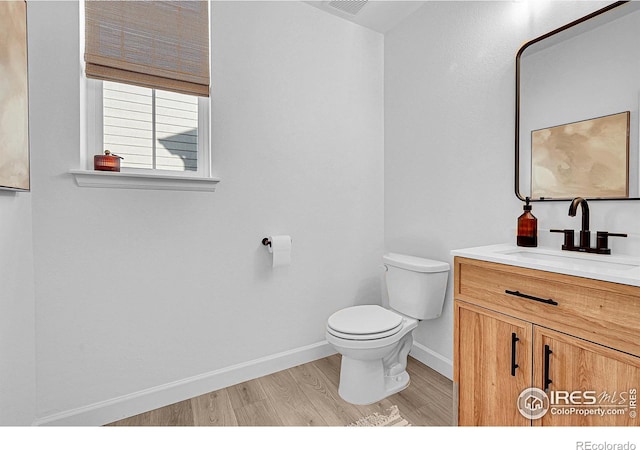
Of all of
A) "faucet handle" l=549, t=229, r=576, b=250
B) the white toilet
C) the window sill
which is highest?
the window sill

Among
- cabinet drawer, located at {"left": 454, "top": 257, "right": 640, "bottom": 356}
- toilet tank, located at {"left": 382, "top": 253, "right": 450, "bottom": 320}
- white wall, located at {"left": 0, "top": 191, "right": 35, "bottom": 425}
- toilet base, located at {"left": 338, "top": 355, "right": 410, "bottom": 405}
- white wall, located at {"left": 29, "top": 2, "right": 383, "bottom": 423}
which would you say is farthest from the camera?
toilet tank, located at {"left": 382, "top": 253, "right": 450, "bottom": 320}

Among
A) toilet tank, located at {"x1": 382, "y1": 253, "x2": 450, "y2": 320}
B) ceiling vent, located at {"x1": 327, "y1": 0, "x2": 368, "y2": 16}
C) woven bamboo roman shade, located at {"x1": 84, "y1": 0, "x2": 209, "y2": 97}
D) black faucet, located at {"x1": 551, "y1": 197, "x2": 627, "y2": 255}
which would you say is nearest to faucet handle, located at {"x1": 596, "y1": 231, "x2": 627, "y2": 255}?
black faucet, located at {"x1": 551, "y1": 197, "x2": 627, "y2": 255}

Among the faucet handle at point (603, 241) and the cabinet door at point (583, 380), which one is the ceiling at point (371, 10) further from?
the cabinet door at point (583, 380)

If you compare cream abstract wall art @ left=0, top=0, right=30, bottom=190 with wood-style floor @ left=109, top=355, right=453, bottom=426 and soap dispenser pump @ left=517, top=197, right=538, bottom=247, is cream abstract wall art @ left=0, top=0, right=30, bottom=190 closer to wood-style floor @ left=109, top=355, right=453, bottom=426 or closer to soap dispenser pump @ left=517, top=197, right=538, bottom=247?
wood-style floor @ left=109, top=355, right=453, bottom=426

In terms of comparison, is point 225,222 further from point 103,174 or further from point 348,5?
point 348,5

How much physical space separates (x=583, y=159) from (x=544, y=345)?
0.82 meters

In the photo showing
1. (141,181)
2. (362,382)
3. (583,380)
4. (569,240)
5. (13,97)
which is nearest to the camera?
(583,380)

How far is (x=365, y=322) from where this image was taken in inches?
69.5

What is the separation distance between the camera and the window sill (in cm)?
152

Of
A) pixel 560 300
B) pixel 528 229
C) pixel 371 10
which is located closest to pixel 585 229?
pixel 528 229

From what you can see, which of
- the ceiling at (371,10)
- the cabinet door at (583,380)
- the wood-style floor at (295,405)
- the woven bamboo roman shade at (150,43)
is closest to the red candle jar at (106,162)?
the woven bamboo roman shade at (150,43)

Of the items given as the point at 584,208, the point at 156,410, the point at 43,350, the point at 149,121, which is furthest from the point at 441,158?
the point at 43,350

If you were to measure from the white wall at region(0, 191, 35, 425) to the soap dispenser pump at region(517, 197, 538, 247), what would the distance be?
210cm

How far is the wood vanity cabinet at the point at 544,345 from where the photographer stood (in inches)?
37.5
